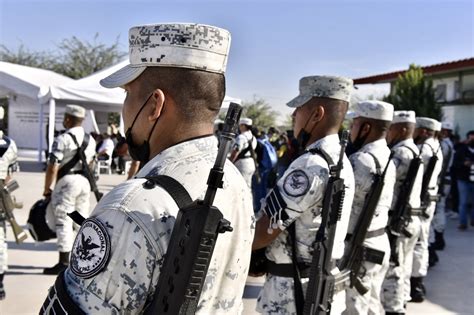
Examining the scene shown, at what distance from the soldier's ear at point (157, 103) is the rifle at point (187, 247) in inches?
9.0

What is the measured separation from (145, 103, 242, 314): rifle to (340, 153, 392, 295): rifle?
2.40 metres

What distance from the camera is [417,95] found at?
55.3 feet

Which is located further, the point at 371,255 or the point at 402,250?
the point at 402,250

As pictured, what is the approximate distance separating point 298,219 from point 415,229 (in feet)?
8.95

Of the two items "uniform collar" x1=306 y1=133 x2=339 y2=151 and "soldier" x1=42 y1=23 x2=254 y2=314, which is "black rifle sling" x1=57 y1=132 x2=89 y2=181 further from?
"soldier" x1=42 y1=23 x2=254 y2=314

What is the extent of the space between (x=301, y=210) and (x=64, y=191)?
3.78 metres

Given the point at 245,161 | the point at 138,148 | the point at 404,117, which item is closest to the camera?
the point at 138,148

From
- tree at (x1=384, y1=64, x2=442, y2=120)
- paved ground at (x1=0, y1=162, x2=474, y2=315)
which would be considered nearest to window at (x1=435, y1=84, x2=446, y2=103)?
tree at (x1=384, y1=64, x2=442, y2=120)

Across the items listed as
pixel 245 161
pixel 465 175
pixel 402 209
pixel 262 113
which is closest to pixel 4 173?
pixel 402 209

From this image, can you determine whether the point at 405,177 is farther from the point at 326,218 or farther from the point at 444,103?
the point at 444,103

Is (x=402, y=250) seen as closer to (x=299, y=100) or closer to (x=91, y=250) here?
(x=299, y=100)

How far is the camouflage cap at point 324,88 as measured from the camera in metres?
2.94

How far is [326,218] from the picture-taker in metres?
2.56

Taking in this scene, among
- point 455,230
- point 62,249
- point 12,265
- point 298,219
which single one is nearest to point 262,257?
point 298,219
